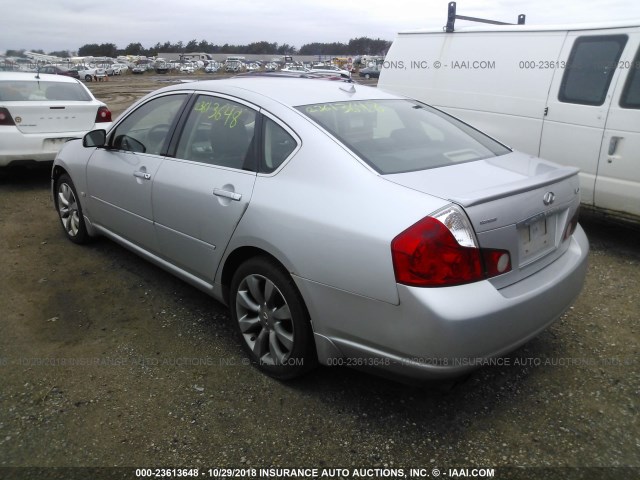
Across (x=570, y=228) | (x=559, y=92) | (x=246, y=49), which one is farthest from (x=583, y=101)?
(x=246, y=49)

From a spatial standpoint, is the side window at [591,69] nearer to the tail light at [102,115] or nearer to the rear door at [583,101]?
the rear door at [583,101]

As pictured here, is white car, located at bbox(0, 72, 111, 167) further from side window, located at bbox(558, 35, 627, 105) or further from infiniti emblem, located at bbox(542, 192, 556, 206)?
infiniti emblem, located at bbox(542, 192, 556, 206)

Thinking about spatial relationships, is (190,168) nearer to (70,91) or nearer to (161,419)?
(161,419)

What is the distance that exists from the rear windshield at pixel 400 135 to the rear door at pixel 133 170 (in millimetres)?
1238

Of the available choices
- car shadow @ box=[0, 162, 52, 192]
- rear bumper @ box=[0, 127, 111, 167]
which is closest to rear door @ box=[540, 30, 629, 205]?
rear bumper @ box=[0, 127, 111, 167]

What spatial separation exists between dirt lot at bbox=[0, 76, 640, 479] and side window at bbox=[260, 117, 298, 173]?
3.83 feet

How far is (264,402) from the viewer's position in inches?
104

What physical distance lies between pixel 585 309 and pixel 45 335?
3603mm

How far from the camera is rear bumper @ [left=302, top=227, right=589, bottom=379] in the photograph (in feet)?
6.79

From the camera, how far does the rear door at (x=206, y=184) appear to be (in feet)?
9.39

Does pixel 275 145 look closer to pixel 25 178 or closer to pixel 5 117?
pixel 5 117

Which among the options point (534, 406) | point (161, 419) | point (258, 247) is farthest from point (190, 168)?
point (534, 406)

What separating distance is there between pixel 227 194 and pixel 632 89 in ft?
12.0

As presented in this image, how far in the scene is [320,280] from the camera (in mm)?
2350
